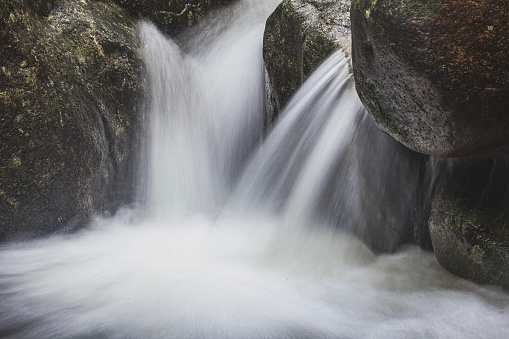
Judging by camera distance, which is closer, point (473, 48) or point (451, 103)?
point (473, 48)

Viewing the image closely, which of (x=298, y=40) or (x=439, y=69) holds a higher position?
(x=298, y=40)

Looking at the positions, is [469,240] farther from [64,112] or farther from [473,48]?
[64,112]

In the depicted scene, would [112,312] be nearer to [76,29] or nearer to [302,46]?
[76,29]

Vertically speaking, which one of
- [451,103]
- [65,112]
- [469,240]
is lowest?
[469,240]

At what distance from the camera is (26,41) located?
299 centimetres

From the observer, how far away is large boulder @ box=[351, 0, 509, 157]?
1773mm

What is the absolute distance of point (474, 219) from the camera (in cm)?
234

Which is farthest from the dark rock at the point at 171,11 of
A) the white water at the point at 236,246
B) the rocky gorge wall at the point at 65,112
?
the rocky gorge wall at the point at 65,112

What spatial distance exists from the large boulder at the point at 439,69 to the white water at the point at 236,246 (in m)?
0.67

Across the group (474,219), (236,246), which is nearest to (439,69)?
(474,219)

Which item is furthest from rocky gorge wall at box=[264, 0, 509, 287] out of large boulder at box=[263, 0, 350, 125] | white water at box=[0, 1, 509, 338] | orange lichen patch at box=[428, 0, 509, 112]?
large boulder at box=[263, 0, 350, 125]

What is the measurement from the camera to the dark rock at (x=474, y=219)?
2.22m

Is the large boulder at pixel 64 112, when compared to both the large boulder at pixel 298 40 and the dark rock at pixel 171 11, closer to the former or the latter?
the dark rock at pixel 171 11

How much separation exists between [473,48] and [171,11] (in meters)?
3.76
